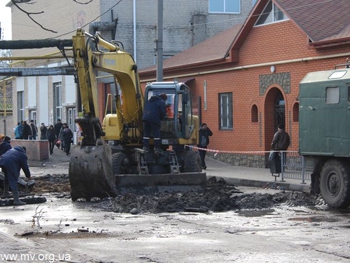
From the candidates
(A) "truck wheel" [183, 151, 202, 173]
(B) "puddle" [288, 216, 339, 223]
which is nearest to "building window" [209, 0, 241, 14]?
(A) "truck wheel" [183, 151, 202, 173]

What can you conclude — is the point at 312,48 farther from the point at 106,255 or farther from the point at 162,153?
the point at 106,255

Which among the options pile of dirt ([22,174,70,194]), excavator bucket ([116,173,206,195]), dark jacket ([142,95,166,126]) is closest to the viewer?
excavator bucket ([116,173,206,195])

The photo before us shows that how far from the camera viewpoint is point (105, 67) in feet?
62.6

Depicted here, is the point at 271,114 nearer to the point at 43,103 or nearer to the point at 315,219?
the point at 315,219

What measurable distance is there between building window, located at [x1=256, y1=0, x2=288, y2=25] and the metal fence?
7.06 m

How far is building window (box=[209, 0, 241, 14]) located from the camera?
152 ft

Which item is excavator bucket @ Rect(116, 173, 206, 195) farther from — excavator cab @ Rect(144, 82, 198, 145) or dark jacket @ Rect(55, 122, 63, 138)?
dark jacket @ Rect(55, 122, 63, 138)

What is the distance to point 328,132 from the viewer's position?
17.5 metres

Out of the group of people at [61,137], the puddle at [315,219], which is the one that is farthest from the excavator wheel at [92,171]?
the group of people at [61,137]

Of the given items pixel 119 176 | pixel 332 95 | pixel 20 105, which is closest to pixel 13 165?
pixel 119 176

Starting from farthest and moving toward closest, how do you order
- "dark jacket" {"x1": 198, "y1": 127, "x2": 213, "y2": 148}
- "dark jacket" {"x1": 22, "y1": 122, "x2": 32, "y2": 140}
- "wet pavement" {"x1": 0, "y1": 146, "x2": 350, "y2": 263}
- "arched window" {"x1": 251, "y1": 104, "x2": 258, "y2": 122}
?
"dark jacket" {"x1": 22, "y1": 122, "x2": 32, "y2": 140}
"arched window" {"x1": 251, "y1": 104, "x2": 258, "y2": 122}
"dark jacket" {"x1": 198, "y1": 127, "x2": 213, "y2": 148}
"wet pavement" {"x1": 0, "y1": 146, "x2": 350, "y2": 263}

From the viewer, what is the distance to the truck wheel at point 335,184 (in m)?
16.7

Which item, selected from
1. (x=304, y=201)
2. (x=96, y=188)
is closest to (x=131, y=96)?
(x=96, y=188)

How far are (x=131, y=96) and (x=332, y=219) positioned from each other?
25.1 feet
